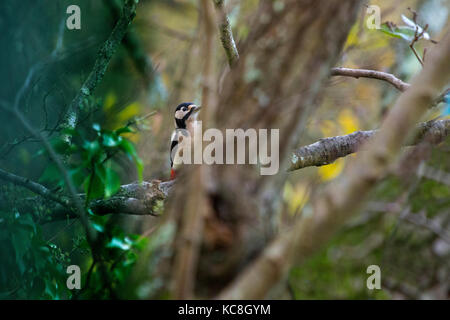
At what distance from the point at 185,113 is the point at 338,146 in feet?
7.57

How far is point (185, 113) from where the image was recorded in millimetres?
4754

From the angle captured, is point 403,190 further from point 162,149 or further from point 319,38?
point 162,149

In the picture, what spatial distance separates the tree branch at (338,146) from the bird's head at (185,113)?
2030mm

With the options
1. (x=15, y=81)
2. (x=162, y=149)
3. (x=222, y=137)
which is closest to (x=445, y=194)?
(x=222, y=137)

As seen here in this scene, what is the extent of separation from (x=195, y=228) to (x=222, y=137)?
31 cm

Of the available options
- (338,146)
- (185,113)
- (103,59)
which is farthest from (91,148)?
(185,113)

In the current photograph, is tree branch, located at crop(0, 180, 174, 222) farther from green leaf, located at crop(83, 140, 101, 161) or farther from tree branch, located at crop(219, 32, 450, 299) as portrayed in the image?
tree branch, located at crop(219, 32, 450, 299)

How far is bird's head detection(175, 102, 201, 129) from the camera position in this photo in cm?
469

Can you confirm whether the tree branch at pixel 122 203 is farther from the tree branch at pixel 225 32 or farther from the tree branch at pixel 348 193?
the tree branch at pixel 348 193

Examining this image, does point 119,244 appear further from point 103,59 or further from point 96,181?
point 103,59

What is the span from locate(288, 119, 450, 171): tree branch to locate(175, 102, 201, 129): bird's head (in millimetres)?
2030

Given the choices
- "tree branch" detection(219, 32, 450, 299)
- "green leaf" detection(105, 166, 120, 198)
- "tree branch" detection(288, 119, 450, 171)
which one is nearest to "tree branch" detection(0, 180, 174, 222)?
"green leaf" detection(105, 166, 120, 198)

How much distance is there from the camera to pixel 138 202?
2518 millimetres
